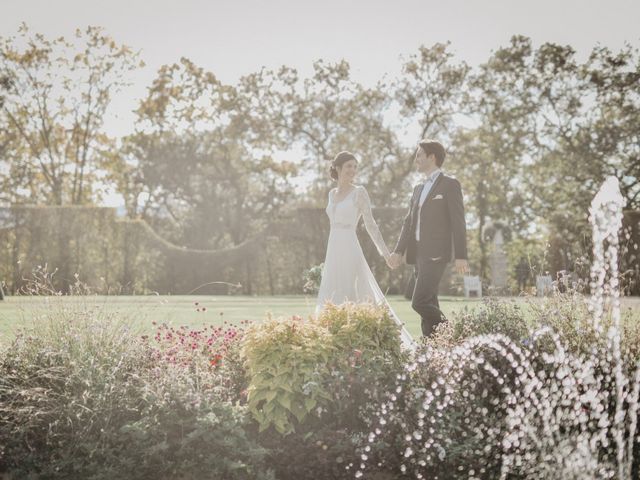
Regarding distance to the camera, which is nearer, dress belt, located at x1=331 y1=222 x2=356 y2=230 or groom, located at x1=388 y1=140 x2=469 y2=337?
groom, located at x1=388 y1=140 x2=469 y2=337

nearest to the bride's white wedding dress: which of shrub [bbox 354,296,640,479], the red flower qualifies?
shrub [bbox 354,296,640,479]

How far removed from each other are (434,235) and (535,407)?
2.19 meters

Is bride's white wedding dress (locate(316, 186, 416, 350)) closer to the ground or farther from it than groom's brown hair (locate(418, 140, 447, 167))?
closer to the ground

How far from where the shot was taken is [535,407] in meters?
5.02

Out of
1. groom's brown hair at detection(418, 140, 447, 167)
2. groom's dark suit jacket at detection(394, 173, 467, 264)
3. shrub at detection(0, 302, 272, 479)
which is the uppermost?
groom's brown hair at detection(418, 140, 447, 167)

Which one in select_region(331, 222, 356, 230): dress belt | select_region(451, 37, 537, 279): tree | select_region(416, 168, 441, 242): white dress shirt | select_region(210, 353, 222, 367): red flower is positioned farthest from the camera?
select_region(451, 37, 537, 279): tree

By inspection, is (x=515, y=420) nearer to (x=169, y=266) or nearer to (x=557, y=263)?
(x=557, y=263)

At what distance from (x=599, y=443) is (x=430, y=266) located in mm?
2368

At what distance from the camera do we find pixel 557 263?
72.9 ft

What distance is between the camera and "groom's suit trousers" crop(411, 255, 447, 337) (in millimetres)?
6699

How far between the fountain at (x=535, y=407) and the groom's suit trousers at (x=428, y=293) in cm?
114

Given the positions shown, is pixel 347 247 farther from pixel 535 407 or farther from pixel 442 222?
pixel 535 407

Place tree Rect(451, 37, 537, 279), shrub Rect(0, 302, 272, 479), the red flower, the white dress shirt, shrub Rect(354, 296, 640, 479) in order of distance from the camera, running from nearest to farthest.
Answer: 1. shrub Rect(0, 302, 272, 479)
2. shrub Rect(354, 296, 640, 479)
3. the red flower
4. the white dress shirt
5. tree Rect(451, 37, 537, 279)

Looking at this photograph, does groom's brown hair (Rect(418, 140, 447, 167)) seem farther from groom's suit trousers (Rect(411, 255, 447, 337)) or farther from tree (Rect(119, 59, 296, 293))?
tree (Rect(119, 59, 296, 293))
